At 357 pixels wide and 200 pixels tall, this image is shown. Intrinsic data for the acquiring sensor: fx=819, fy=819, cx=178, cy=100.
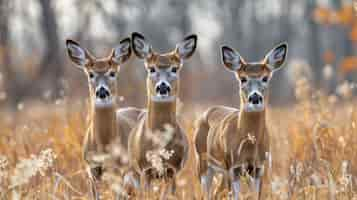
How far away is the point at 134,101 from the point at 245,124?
1067 centimetres

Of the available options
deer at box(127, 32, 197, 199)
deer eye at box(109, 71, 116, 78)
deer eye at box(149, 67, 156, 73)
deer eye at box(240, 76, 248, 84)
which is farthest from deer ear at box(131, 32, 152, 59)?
deer eye at box(240, 76, 248, 84)

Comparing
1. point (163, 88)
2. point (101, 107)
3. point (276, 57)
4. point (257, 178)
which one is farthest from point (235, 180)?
point (101, 107)

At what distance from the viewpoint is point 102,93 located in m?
6.80

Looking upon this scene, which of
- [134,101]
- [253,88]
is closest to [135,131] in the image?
[253,88]

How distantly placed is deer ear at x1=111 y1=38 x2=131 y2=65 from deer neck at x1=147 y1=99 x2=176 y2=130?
51 centimetres

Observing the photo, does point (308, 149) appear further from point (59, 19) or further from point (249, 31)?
point (249, 31)

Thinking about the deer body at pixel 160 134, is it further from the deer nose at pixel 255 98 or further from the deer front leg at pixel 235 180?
the deer nose at pixel 255 98

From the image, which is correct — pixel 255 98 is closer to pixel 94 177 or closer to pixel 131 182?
pixel 131 182

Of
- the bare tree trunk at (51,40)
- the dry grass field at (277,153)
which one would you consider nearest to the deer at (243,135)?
the dry grass field at (277,153)

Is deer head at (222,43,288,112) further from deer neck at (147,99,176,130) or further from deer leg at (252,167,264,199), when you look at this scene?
deer neck at (147,99,176,130)

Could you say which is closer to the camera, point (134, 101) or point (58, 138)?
point (58, 138)

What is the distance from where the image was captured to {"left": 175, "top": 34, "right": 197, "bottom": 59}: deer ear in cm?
714

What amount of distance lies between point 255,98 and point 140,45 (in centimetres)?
109

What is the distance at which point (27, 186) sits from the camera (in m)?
6.73
